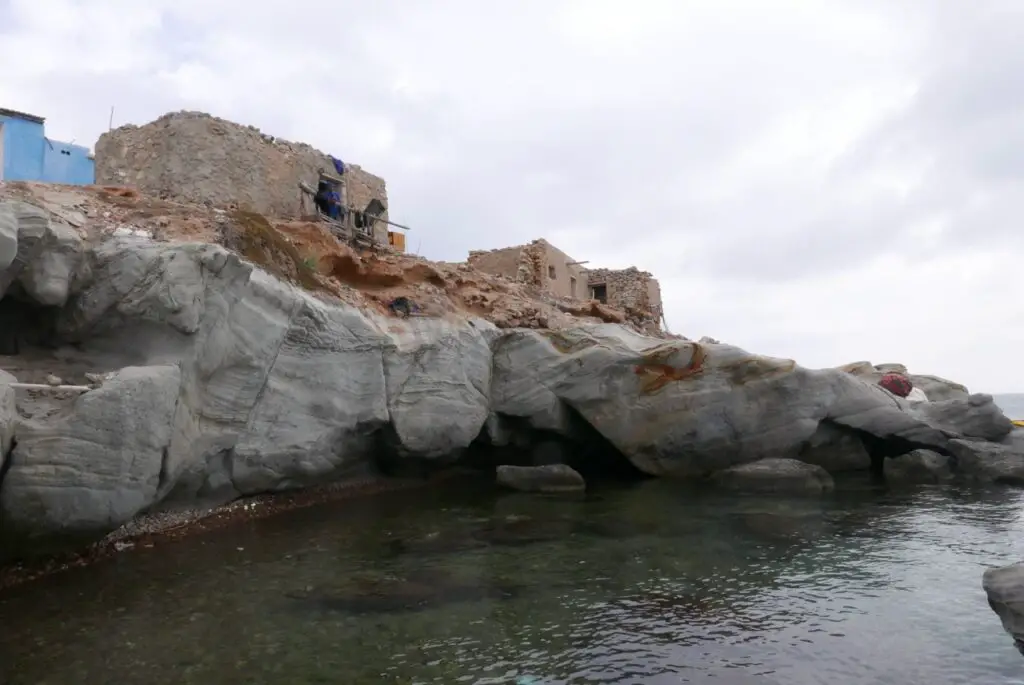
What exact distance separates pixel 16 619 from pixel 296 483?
21.7ft

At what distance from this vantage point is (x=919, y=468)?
19562mm

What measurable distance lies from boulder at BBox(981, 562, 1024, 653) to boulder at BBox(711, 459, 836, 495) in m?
9.51

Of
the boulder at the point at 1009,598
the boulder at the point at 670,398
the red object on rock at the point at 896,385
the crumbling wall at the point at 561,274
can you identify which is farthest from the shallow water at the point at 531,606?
the crumbling wall at the point at 561,274

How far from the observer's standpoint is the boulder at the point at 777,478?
17.3 meters

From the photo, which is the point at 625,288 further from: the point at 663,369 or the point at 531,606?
the point at 531,606

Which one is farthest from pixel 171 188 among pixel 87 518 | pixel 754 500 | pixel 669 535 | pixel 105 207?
pixel 754 500

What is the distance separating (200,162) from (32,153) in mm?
11008

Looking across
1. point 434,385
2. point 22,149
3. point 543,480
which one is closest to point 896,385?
point 543,480

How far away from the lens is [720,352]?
63.0 feet

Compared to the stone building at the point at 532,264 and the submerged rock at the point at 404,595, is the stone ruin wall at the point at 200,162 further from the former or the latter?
the submerged rock at the point at 404,595

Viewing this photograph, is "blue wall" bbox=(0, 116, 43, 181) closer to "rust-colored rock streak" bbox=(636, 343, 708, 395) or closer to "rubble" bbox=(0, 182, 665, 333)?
"rubble" bbox=(0, 182, 665, 333)

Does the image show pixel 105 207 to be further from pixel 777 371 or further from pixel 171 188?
pixel 777 371

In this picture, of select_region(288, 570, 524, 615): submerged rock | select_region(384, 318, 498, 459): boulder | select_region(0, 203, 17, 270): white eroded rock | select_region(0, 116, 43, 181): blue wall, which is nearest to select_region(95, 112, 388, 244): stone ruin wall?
select_region(384, 318, 498, 459): boulder

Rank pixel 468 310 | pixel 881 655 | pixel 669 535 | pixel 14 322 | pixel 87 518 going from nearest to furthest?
pixel 881 655 < pixel 87 518 < pixel 14 322 < pixel 669 535 < pixel 468 310
